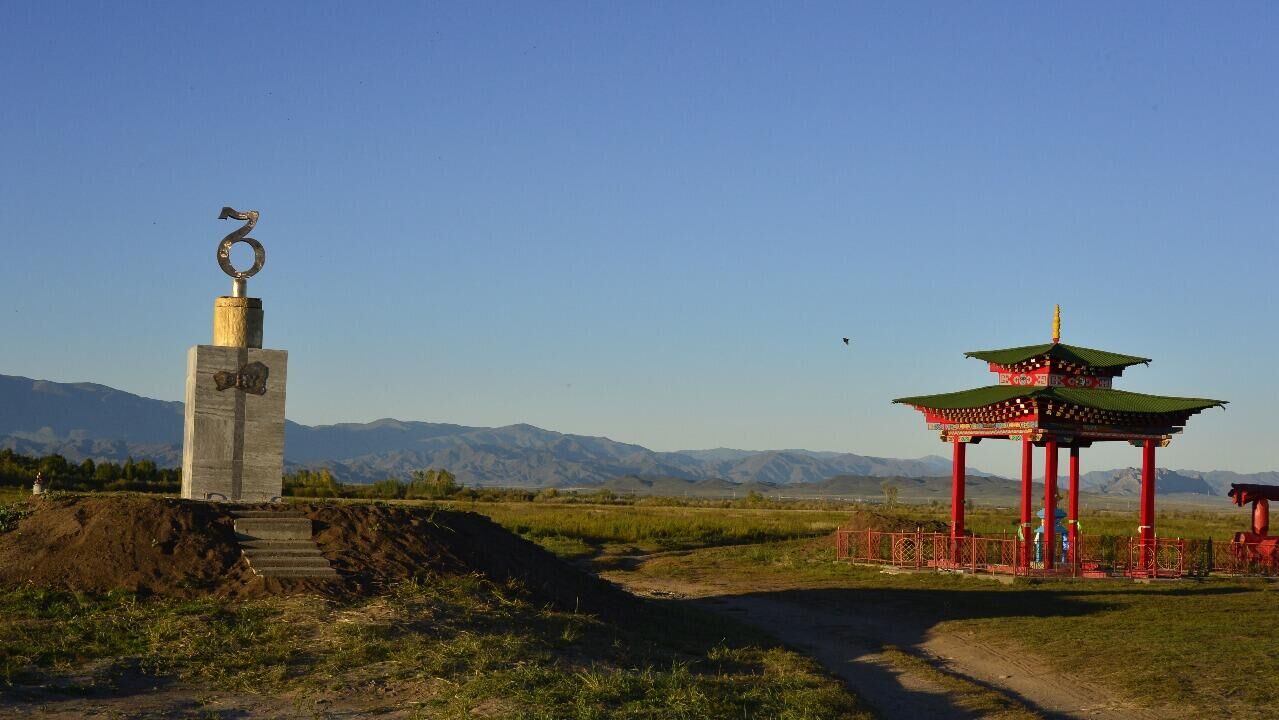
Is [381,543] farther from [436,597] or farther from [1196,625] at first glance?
[1196,625]

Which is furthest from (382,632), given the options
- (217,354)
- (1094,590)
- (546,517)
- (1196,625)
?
(546,517)

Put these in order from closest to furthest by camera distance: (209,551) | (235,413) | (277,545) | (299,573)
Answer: (299,573) → (209,551) → (277,545) → (235,413)

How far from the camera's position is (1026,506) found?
111 feet

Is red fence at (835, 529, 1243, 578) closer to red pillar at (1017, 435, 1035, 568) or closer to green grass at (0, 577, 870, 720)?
red pillar at (1017, 435, 1035, 568)

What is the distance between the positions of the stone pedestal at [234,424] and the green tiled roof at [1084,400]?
713 inches

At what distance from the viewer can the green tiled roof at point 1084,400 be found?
32125 millimetres

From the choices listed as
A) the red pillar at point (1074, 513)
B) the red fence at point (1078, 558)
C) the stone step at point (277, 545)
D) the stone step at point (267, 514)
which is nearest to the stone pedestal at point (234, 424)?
→ the stone step at point (267, 514)

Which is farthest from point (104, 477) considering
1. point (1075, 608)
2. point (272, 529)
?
point (1075, 608)

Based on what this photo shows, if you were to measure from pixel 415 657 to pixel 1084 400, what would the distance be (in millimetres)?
22120

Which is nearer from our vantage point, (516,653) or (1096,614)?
(516,653)

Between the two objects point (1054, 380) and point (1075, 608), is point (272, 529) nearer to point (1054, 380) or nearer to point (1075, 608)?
point (1075, 608)

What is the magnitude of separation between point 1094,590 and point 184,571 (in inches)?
775

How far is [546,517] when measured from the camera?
174 feet

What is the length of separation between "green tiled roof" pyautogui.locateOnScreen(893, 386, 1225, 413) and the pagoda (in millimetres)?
24
